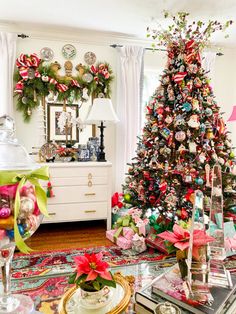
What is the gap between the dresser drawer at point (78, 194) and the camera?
10.6ft

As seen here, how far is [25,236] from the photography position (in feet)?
2.90

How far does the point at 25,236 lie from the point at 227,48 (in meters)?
4.50

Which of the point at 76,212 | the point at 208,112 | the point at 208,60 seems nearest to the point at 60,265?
the point at 76,212

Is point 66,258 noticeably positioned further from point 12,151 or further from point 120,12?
point 120,12

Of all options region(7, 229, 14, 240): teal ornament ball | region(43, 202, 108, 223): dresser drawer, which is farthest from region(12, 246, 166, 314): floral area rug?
region(7, 229, 14, 240): teal ornament ball

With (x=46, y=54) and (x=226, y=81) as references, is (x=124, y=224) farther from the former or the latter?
(x=226, y=81)

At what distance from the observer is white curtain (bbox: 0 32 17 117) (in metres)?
3.40

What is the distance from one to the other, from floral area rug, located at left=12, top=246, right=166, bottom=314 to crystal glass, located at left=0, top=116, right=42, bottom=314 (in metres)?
0.73

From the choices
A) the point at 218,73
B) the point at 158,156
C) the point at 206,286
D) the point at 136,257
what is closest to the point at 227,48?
the point at 218,73

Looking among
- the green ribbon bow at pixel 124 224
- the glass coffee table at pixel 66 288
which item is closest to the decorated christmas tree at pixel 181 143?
the green ribbon bow at pixel 124 224

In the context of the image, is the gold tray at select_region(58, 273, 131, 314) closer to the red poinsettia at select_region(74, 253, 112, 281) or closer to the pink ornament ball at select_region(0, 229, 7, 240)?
the red poinsettia at select_region(74, 253, 112, 281)

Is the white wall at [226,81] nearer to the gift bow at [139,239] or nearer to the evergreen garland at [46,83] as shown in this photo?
the evergreen garland at [46,83]

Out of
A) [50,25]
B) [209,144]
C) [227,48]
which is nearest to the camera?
[209,144]

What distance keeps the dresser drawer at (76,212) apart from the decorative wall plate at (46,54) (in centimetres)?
188
